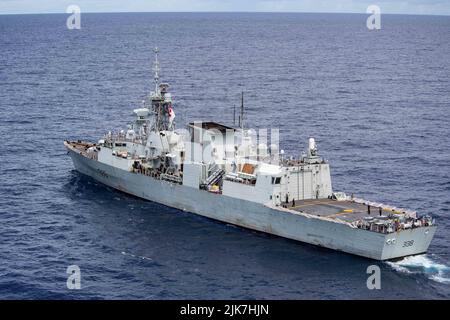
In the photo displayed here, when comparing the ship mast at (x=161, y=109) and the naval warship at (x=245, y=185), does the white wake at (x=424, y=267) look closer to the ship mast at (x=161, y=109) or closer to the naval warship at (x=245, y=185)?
the naval warship at (x=245, y=185)

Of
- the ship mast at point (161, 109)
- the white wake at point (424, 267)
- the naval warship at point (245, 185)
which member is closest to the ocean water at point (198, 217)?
the white wake at point (424, 267)

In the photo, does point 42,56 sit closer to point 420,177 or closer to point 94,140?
point 94,140

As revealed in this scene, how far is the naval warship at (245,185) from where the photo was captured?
5584 centimetres

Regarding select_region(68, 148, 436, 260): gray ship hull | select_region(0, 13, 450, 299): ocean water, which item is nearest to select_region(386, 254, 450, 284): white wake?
select_region(0, 13, 450, 299): ocean water

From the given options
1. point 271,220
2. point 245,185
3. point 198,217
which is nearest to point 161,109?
point 198,217

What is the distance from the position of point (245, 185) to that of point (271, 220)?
3897 millimetres

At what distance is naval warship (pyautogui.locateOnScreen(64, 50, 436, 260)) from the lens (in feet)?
183

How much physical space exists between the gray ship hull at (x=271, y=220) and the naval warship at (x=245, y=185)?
0.29ft

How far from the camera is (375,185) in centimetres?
Result: 7350

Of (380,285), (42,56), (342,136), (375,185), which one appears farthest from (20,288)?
(42,56)

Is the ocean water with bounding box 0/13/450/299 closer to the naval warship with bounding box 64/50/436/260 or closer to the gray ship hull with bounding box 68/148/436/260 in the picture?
the gray ship hull with bounding box 68/148/436/260

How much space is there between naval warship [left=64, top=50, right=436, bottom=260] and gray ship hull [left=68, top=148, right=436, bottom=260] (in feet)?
0.29

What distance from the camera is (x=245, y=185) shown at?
204 ft

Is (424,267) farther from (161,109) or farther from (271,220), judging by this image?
(161,109)
